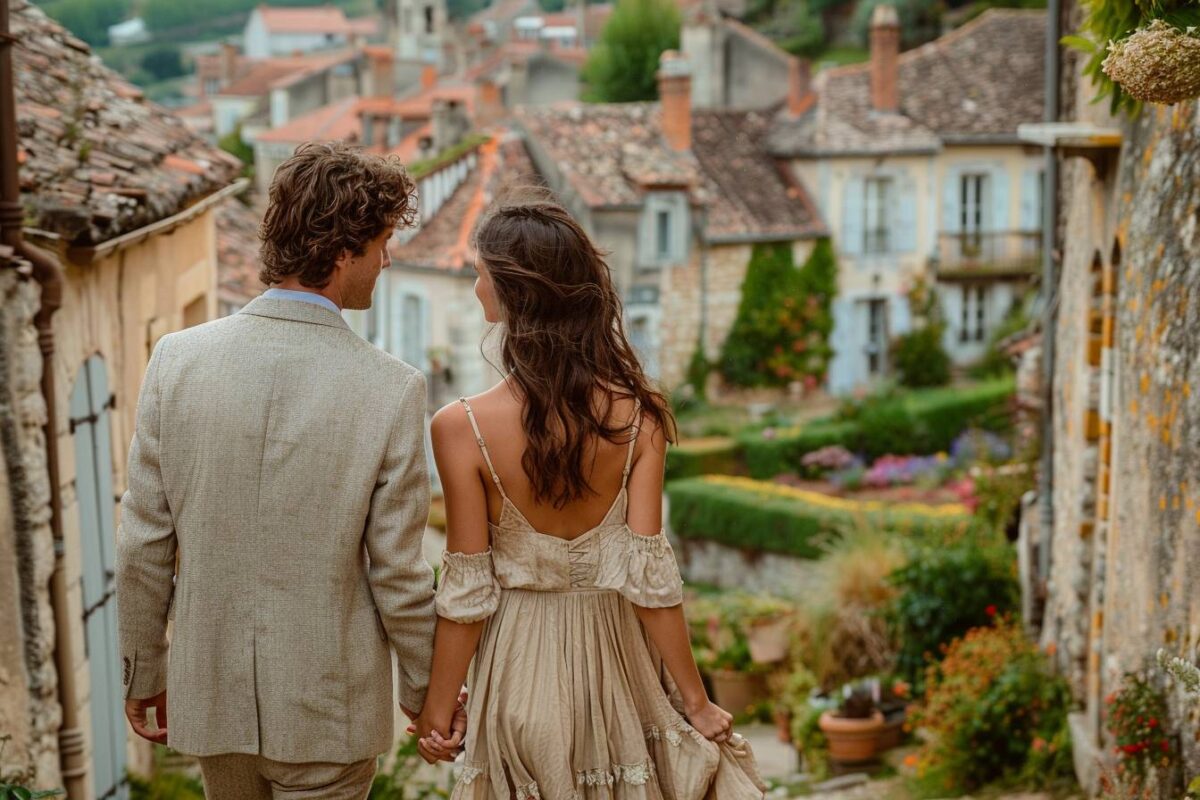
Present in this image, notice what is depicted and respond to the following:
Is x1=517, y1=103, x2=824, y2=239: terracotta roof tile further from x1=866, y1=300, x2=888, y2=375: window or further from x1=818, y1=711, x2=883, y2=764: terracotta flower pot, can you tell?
x1=818, y1=711, x2=883, y2=764: terracotta flower pot

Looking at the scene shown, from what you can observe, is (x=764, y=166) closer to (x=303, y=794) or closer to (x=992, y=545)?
(x=992, y=545)

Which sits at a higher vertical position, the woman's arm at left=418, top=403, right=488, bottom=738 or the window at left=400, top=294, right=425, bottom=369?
the woman's arm at left=418, top=403, right=488, bottom=738

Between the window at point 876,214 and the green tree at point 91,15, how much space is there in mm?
46720

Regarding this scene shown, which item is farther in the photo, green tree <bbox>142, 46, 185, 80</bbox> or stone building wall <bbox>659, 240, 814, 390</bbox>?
green tree <bbox>142, 46, 185, 80</bbox>

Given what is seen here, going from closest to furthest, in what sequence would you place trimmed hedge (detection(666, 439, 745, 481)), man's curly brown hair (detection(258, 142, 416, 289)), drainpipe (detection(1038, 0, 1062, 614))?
man's curly brown hair (detection(258, 142, 416, 289)) < drainpipe (detection(1038, 0, 1062, 614)) < trimmed hedge (detection(666, 439, 745, 481))

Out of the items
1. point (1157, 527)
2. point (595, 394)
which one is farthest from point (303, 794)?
point (1157, 527)

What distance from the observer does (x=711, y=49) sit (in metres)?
32.4

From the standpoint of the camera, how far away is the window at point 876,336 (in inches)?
1153

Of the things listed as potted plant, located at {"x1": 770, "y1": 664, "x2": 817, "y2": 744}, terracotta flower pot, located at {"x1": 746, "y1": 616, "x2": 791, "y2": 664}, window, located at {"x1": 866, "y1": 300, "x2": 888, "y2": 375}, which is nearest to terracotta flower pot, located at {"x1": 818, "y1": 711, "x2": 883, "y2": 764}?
potted plant, located at {"x1": 770, "y1": 664, "x2": 817, "y2": 744}

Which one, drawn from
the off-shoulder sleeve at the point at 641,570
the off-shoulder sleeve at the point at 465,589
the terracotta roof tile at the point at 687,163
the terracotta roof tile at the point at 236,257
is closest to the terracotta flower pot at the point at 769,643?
the terracotta roof tile at the point at 236,257

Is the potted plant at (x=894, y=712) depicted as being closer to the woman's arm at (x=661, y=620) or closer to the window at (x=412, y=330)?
the woman's arm at (x=661, y=620)

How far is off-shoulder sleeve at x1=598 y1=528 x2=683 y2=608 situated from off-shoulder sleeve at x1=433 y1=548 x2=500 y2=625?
0.81 ft

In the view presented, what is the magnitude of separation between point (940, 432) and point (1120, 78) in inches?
868

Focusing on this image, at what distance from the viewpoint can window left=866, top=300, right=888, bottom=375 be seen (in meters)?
29.3
